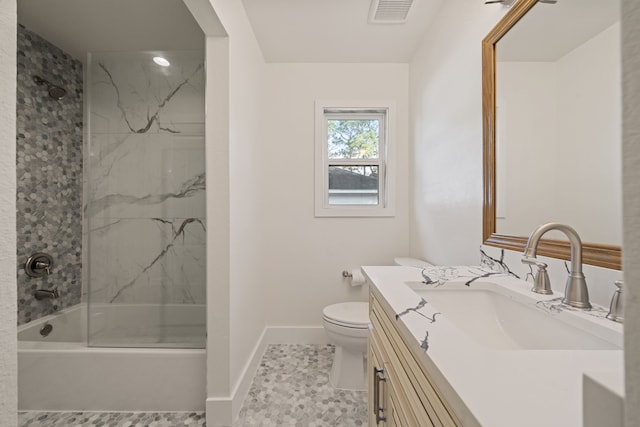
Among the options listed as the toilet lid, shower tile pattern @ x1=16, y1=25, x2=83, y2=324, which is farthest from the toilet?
shower tile pattern @ x1=16, y1=25, x2=83, y2=324

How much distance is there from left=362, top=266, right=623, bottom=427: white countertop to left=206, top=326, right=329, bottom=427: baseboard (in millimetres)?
1252

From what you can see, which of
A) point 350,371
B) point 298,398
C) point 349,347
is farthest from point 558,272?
point 298,398

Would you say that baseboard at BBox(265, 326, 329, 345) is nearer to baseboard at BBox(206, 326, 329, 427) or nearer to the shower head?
baseboard at BBox(206, 326, 329, 427)

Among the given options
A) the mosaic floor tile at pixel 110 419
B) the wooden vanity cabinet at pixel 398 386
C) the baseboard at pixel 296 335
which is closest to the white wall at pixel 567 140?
the wooden vanity cabinet at pixel 398 386

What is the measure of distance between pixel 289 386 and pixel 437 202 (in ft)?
4.86

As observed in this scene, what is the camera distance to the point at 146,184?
221cm

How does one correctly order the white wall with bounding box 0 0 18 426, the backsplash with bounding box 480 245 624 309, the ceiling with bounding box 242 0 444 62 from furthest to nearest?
the ceiling with bounding box 242 0 444 62
the backsplash with bounding box 480 245 624 309
the white wall with bounding box 0 0 18 426

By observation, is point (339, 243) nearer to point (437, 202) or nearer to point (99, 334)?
point (437, 202)

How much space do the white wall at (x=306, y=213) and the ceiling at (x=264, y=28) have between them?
154 millimetres

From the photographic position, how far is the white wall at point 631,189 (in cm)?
18

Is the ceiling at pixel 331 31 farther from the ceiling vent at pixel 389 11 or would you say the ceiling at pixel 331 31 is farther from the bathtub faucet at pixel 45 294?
the bathtub faucet at pixel 45 294

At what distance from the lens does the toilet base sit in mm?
1750

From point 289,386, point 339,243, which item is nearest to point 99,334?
point 289,386

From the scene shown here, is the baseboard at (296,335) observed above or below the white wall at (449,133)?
below
